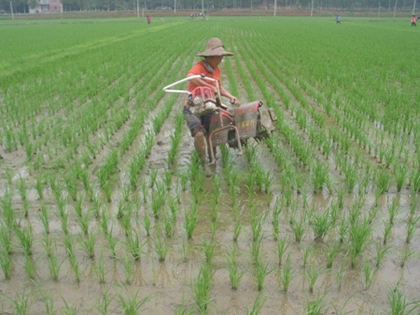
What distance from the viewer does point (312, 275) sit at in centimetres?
231

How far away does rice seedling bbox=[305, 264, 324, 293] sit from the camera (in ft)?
7.50

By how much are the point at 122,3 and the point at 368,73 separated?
73.2m

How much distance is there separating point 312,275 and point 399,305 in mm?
480

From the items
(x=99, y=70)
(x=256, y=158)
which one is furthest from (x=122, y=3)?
(x=256, y=158)

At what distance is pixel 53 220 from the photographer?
3146 mm

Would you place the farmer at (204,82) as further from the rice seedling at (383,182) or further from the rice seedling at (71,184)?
the rice seedling at (383,182)

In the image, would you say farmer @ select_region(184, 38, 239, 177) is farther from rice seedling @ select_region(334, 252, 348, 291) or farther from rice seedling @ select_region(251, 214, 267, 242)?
rice seedling @ select_region(334, 252, 348, 291)

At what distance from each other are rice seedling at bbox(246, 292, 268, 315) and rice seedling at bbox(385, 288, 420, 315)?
635 mm

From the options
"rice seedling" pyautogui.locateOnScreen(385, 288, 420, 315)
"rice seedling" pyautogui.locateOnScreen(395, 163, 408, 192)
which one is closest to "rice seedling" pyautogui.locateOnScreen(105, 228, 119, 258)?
"rice seedling" pyautogui.locateOnScreen(385, 288, 420, 315)

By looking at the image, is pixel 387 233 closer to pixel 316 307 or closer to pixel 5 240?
pixel 316 307

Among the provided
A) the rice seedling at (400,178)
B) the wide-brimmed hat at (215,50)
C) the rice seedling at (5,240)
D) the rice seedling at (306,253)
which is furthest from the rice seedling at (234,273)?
→ the wide-brimmed hat at (215,50)

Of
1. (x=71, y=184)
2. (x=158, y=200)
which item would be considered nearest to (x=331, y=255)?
(x=158, y=200)

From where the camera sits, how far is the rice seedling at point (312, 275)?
229 centimetres

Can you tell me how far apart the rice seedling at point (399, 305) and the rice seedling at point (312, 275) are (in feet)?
1.30
